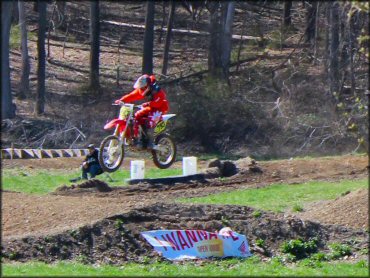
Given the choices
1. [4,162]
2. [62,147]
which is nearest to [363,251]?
[4,162]

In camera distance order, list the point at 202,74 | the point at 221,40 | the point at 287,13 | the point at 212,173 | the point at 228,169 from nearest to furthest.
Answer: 1. the point at 212,173
2. the point at 228,169
3. the point at 202,74
4. the point at 221,40
5. the point at 287,13

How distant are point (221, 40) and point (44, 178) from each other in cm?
2067

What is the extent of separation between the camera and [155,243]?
15.2 metres

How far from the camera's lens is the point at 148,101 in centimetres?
1847

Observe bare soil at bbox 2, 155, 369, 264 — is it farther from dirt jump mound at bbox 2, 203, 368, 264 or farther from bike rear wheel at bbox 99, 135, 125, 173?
bike rear wheel at bbox 99, 135, 125, 173

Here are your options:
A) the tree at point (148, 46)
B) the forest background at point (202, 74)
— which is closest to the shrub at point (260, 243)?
the forest background at point (202, 74)

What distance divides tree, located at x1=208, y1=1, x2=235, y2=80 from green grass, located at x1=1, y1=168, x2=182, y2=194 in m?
15.1

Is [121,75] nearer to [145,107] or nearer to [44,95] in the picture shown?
[44,95]

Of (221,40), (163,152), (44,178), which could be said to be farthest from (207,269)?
(221,40)

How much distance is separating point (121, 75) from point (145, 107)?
26720mm

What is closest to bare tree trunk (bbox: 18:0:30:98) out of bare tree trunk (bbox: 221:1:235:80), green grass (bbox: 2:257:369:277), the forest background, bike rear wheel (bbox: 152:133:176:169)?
the forest background

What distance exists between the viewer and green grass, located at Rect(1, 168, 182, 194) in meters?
23.5

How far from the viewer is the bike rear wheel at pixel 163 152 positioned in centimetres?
1930

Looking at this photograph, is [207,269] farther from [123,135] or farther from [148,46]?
[148,46]
